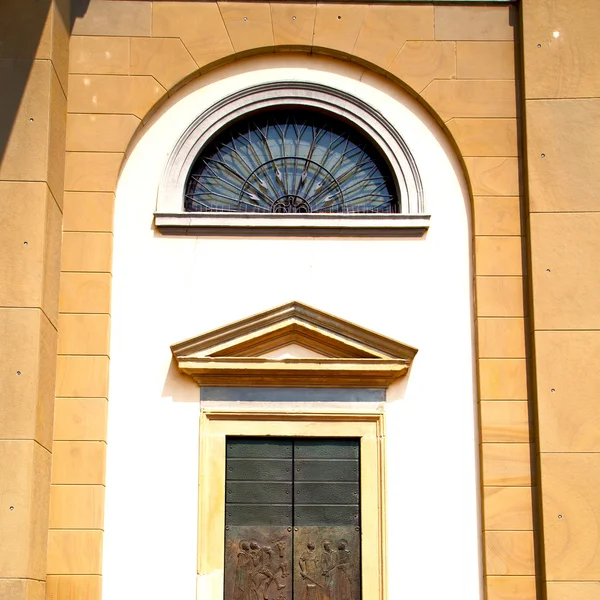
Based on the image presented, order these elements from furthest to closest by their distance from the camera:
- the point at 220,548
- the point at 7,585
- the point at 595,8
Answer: the point at 595,8 → the point at 220,548 → the point at 7,585

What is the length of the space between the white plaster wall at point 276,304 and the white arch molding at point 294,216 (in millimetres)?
119

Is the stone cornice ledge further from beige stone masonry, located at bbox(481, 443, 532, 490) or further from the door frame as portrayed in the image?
beige stone masonry, located at bbox(481, 443, 532, 490)

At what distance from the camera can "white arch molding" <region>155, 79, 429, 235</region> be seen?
13.6 meters

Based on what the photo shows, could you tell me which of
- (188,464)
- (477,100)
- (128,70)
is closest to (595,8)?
(477,100)

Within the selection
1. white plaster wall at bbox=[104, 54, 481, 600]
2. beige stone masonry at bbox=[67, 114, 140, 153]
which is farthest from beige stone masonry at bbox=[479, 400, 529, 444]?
beige stone masonry at bbox=[67, 114, 140, 153]

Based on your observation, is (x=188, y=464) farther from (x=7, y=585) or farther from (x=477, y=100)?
(x=477, y=100)

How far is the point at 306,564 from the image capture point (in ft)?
42.1

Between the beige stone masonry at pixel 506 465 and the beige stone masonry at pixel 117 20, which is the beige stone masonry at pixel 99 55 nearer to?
the beige stone masonry at pixel 117 20

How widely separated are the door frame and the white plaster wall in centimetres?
12

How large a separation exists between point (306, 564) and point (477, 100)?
18.2 feet

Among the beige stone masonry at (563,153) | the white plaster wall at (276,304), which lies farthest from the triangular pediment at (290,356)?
the beige stone masonry at (563,153)

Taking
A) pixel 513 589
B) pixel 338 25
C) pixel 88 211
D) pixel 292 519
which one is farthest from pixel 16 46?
pixel 513 589

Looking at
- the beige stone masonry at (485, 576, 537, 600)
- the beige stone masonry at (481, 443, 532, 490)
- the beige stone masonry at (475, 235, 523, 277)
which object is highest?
the beige stone masonry at (475, 235, 523, 277)

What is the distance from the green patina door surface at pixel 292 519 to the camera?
1278cm
